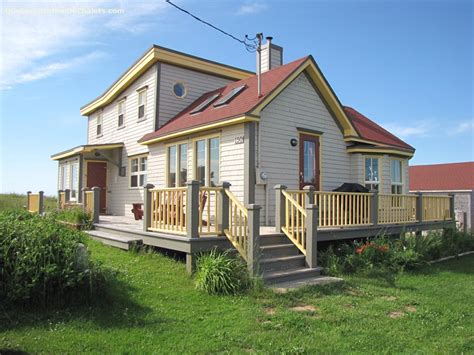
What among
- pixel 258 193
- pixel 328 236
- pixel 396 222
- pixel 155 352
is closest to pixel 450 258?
pixel 396 222

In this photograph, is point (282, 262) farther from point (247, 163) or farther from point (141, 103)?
point (141, 103)

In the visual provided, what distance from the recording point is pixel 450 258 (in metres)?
11.3

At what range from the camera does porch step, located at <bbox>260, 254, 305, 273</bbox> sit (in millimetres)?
7219

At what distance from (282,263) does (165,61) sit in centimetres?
969

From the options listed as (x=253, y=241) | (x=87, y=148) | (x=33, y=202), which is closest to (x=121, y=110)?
(x=87, y=148)

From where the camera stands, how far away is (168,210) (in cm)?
777

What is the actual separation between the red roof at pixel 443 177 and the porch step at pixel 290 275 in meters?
23.0

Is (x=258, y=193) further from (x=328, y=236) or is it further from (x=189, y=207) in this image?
(x=189, y=207)

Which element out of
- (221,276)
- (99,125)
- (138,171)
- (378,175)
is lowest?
(221,276)

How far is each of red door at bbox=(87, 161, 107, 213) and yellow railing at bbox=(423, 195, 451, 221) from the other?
12.8 meters

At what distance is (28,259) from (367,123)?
540 inches

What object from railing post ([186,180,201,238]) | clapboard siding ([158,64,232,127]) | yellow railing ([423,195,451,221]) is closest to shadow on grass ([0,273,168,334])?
railing post ([186,180,201,238])

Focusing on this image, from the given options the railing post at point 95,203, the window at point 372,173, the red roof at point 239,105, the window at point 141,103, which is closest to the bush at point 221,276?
the red roof at point 239,105

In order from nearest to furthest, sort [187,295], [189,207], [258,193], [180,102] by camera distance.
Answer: [187,295] < [189,207] < [258,193] < [180,102]
